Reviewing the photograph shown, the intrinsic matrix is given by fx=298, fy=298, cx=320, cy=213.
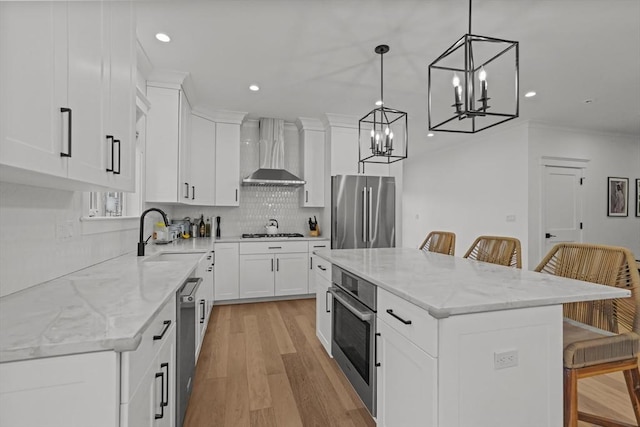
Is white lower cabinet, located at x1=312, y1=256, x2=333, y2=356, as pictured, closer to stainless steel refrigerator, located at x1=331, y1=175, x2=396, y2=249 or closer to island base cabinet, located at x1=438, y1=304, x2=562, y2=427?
island base cabinet, located at x1=438, y1=304, x2=562, y2=427

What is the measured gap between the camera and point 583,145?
527 cm

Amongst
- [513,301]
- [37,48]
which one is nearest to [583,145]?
[513,301]

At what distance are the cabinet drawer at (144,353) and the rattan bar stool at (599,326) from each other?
168cm

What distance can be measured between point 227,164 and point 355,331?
3.24 m

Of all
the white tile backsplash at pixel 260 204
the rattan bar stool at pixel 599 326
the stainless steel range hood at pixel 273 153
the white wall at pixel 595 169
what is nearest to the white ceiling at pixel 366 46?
the stainless steel range hood at pixel 273 153

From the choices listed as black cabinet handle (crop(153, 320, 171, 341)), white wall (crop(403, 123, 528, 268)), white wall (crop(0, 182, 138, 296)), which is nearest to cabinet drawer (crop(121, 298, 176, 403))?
black cabinet handle (crop(153, 320, 171, 341))

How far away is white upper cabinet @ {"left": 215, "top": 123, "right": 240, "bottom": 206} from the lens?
4305 millimetres

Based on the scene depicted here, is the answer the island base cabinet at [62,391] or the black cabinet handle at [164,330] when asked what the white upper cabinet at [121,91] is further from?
the island base cabinet at [62,391]

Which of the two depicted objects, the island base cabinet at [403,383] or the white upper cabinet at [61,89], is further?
the island base cabinet at [403,383]

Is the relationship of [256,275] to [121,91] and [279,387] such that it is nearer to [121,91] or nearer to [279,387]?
[279,387]

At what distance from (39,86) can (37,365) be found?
2.67 ft

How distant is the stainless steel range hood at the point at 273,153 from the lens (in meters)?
4.50

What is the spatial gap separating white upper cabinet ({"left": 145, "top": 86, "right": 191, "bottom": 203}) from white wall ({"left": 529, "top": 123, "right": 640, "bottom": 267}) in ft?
17.0

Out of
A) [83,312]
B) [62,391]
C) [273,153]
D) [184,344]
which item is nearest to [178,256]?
[184,344]
